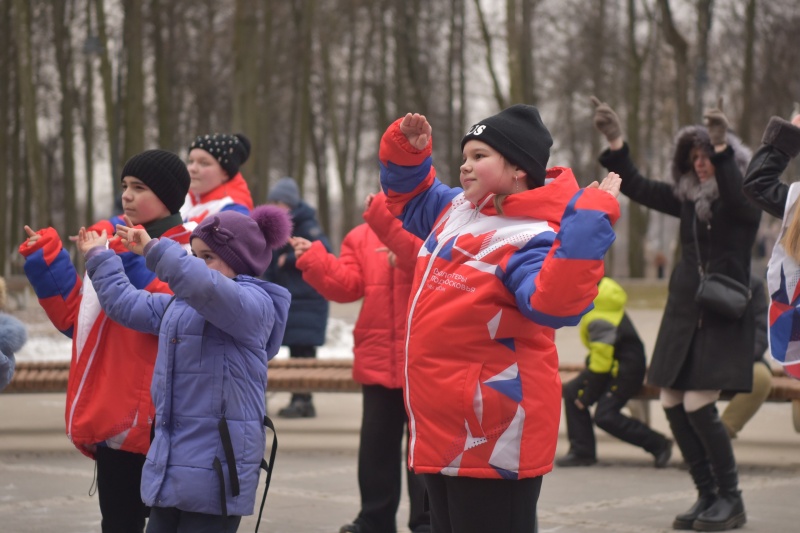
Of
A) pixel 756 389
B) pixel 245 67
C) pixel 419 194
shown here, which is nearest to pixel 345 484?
pixel 756 389

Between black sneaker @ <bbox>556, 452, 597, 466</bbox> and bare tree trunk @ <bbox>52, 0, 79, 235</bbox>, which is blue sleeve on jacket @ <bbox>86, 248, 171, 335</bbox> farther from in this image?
bare tree trunk @ <bbox>52, 0, 79, 235</bbox>

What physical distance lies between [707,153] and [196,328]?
313 centimetres

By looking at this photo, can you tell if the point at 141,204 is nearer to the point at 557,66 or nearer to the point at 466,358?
the point at 466,358

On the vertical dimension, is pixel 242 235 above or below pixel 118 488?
above

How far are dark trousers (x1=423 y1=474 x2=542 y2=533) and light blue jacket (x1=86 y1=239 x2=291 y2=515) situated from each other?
0.78m

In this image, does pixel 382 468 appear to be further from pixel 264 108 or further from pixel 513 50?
pixel 264 108

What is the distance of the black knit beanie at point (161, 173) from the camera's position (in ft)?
16.5

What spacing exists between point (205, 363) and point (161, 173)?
962 mm

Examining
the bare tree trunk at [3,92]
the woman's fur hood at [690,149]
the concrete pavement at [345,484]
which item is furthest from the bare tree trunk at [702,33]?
the woman's fur hood at [690,149]

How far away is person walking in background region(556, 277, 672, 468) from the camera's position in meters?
8.51

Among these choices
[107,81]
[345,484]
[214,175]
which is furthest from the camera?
[107,81]

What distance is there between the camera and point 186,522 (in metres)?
4.38

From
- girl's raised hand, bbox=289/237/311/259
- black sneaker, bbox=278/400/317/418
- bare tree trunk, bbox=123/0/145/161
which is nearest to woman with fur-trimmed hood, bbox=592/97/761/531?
girl's raised hand, bbox=289/237/311/259

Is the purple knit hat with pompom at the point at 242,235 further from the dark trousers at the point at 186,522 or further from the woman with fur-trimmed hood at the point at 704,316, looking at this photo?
the woman with fur-trimmed hood at the point at 704,316
